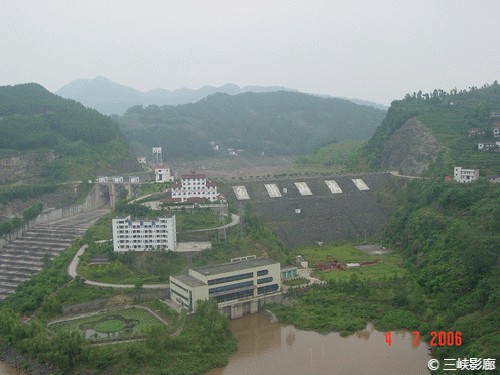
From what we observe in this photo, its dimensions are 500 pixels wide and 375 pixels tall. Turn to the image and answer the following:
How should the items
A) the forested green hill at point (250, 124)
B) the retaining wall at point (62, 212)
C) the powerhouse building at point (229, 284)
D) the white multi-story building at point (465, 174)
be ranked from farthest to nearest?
the forested green hill at point (250, 124)
the white multi-story building at point (465, 174)
the retaining wall at point (62, 212)
the powerhouse building at point (229, 284)

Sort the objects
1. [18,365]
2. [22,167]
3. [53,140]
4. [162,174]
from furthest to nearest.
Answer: [53,140] → [22,167] → [162,174] → [18,365]

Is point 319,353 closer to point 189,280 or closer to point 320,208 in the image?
point 189,280

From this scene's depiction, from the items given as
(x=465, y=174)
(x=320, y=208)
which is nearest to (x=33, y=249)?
(x=320, y=208)

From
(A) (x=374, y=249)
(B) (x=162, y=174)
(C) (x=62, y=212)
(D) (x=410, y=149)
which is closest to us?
(A) (x=374, y=249)

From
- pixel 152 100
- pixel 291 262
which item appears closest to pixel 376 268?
pixel 291 262

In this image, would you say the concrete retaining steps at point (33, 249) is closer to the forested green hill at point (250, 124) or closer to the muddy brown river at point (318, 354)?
the muddy brown river at point (318, 354)
